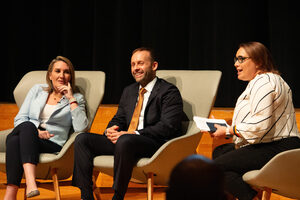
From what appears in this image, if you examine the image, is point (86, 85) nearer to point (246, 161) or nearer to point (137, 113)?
point (137, 113)

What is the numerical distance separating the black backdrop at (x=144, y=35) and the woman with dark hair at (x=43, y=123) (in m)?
1.29

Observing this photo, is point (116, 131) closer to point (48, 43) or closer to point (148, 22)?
point (148, 22)

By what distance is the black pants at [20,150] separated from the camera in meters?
2.70

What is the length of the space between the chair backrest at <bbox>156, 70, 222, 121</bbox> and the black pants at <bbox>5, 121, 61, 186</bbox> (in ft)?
3.37

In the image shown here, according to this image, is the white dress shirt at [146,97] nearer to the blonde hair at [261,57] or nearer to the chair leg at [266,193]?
the blonde hair at [261,57]

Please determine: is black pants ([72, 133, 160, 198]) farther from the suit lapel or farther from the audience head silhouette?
the audience head silhouette

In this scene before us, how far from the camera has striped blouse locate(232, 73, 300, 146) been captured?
227 centimetres

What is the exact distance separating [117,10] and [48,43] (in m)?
0.89

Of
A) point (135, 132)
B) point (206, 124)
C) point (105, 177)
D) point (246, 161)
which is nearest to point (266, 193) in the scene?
point (246, 161)

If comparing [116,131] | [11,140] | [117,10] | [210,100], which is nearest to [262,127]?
[210,100]

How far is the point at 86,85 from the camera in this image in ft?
10.9

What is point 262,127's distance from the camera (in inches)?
89.1

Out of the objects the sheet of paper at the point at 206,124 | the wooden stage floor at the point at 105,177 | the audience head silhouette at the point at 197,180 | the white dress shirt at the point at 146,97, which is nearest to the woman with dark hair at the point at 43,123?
the white dress shirt at the point at 146,97

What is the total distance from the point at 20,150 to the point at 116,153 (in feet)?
2.24
